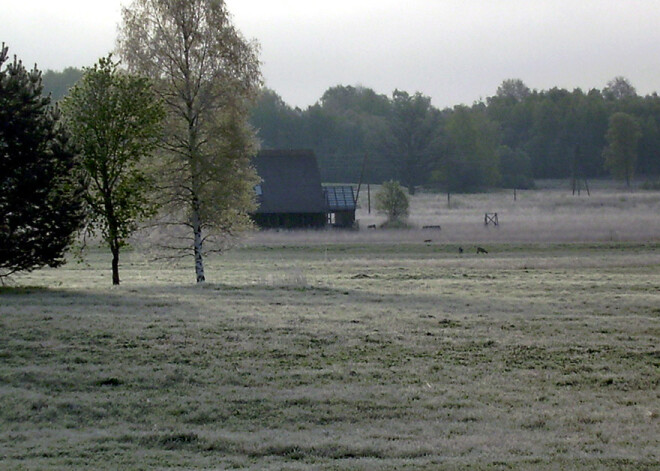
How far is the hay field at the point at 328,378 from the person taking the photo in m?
9.96

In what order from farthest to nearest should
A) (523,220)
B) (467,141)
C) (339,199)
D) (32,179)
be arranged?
(467,141) < (339,199) < (523,220) < (32,179)

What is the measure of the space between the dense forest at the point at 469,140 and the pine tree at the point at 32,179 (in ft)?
280

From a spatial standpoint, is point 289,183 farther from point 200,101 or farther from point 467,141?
point 467,141

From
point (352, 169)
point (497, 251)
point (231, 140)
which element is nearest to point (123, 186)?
point (231, 140)

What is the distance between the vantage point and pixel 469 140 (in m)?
114

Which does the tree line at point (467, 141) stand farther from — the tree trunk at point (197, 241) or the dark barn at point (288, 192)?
the tree trunk at point (197, 241)

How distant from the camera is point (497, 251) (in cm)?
4597

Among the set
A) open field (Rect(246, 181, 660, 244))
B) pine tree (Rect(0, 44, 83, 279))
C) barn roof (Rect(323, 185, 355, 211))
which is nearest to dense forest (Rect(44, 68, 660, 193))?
open field (Rect(246, 181, 660, 244))

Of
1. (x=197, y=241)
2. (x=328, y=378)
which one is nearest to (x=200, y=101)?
(x=197, y=241)

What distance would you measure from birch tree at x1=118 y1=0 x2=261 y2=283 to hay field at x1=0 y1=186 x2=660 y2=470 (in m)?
5.02

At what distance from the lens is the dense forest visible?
10856 cm

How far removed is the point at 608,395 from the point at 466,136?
10445 cm

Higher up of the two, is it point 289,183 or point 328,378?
point 289,183

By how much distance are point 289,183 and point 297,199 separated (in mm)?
1813
